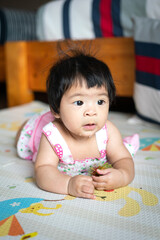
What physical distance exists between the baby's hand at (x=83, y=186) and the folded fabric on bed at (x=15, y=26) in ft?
7.63

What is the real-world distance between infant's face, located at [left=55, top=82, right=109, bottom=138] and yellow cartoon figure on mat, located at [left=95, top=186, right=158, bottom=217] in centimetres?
16

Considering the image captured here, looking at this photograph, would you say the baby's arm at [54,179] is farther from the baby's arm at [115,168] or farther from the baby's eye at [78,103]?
the baby's eye at [78,103]

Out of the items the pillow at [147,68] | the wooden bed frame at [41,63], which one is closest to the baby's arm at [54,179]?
the pillow at [147,68]

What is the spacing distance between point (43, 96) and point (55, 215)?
1896 mm

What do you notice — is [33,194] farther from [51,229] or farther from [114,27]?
[114,27]

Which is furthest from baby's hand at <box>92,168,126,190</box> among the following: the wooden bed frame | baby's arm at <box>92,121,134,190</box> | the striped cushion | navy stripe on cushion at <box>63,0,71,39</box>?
navy stripe on cushion at <box>63,0,71,39</box>

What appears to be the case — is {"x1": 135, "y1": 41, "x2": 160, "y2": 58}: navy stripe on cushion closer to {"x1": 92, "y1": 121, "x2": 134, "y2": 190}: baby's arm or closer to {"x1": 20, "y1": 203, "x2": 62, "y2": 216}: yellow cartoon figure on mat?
{"x1": 92, "y1": 121, "x2": 134, "y2": 190}: baby's arm

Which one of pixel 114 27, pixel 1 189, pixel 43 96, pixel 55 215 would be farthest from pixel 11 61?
pixel 55 215

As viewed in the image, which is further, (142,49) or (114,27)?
(114,27)

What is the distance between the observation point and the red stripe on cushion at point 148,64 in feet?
3.92

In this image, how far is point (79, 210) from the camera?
0.61 m

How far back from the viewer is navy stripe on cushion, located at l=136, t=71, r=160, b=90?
3.93 ft

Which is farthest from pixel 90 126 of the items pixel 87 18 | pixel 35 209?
pixel 87 18

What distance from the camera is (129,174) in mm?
721
